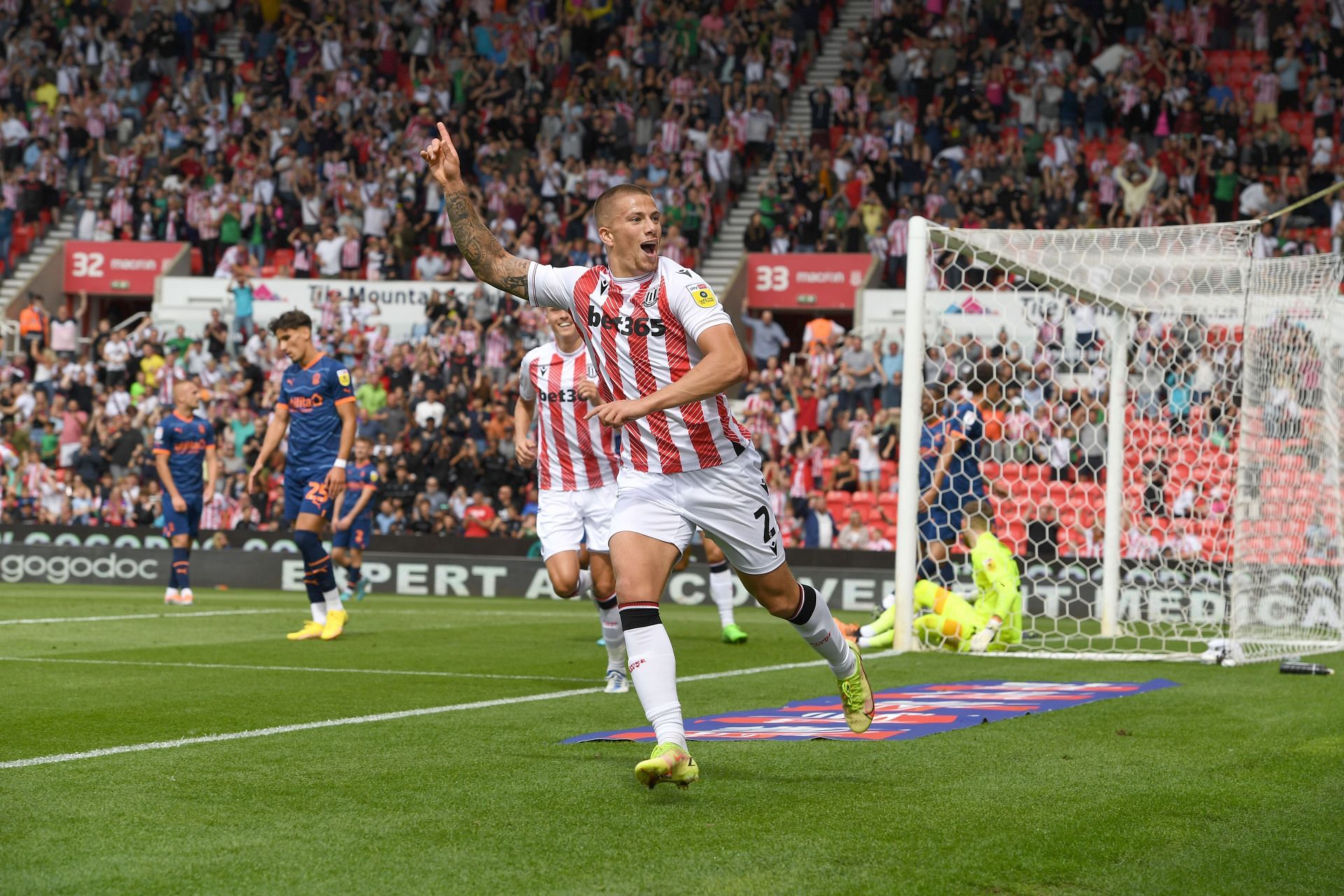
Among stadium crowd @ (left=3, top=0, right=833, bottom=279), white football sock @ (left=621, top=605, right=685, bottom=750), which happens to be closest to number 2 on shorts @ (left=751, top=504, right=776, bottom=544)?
white football sock @ (left=621, top=605, right=685, bottom=750)

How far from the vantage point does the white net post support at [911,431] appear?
12.1 m

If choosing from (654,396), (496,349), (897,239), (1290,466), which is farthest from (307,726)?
(897,239)

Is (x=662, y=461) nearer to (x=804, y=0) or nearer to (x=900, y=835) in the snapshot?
(x=900, y=835)

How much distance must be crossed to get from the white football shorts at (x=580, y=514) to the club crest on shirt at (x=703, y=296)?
13.6ft

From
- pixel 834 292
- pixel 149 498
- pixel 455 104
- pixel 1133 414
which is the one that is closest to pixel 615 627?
pixel 1133 414

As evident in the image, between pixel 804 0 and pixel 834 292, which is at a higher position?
pixel 804 0

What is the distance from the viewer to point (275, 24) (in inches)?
1383

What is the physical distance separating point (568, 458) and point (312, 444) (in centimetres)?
293

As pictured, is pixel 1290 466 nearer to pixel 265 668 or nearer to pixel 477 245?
pixel 265 668

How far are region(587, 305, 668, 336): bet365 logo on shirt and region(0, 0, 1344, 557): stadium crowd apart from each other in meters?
14.9

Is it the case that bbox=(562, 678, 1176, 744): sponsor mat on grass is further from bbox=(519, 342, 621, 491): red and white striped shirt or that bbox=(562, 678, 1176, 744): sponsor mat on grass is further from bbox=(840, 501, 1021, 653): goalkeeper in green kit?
bbox=(840, 501, 1021, 653): goalkeeper in green kit

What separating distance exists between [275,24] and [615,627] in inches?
1136

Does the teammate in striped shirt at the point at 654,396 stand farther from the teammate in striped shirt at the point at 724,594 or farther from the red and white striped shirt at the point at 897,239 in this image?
the red and white striped shirt at the point at 897,239

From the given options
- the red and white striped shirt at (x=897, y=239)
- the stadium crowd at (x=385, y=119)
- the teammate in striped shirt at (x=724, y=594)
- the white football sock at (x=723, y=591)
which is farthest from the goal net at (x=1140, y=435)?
the stadium crowd at (x=385, y=119)
